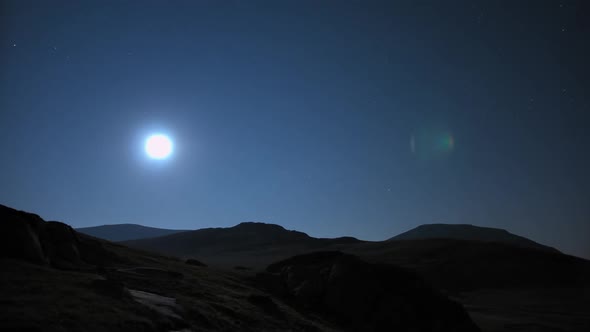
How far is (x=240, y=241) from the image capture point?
101938 millimetres

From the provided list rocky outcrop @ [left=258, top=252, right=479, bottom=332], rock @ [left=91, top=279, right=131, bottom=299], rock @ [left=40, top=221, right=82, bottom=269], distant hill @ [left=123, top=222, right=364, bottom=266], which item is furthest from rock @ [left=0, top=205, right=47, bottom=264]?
distant hill @ [left=123, top=222, right=364, bottom=266]

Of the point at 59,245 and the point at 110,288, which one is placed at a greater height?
the point at 59,245

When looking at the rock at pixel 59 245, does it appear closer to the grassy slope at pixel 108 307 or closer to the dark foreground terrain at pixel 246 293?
the dark foreground terrain at pixel 246 293

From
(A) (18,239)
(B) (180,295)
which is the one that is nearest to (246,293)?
(B) (180,295)

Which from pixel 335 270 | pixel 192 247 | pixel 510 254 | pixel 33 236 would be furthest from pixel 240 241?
pixel 33 236

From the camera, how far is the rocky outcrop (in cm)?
1723

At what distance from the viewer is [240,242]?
101 meters

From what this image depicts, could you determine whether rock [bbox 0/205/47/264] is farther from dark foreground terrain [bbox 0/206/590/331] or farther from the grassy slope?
the grassy slope

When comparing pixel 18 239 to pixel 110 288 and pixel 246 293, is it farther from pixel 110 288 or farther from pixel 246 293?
pixel 246 293

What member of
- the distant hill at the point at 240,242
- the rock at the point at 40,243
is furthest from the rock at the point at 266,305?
the distant hill at the point at 240,242

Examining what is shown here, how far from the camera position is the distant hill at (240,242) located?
282ft

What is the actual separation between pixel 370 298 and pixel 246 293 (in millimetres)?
6524

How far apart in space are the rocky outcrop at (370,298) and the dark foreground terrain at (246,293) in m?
0.05

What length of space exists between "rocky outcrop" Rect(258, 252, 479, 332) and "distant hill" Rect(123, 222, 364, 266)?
197ft
